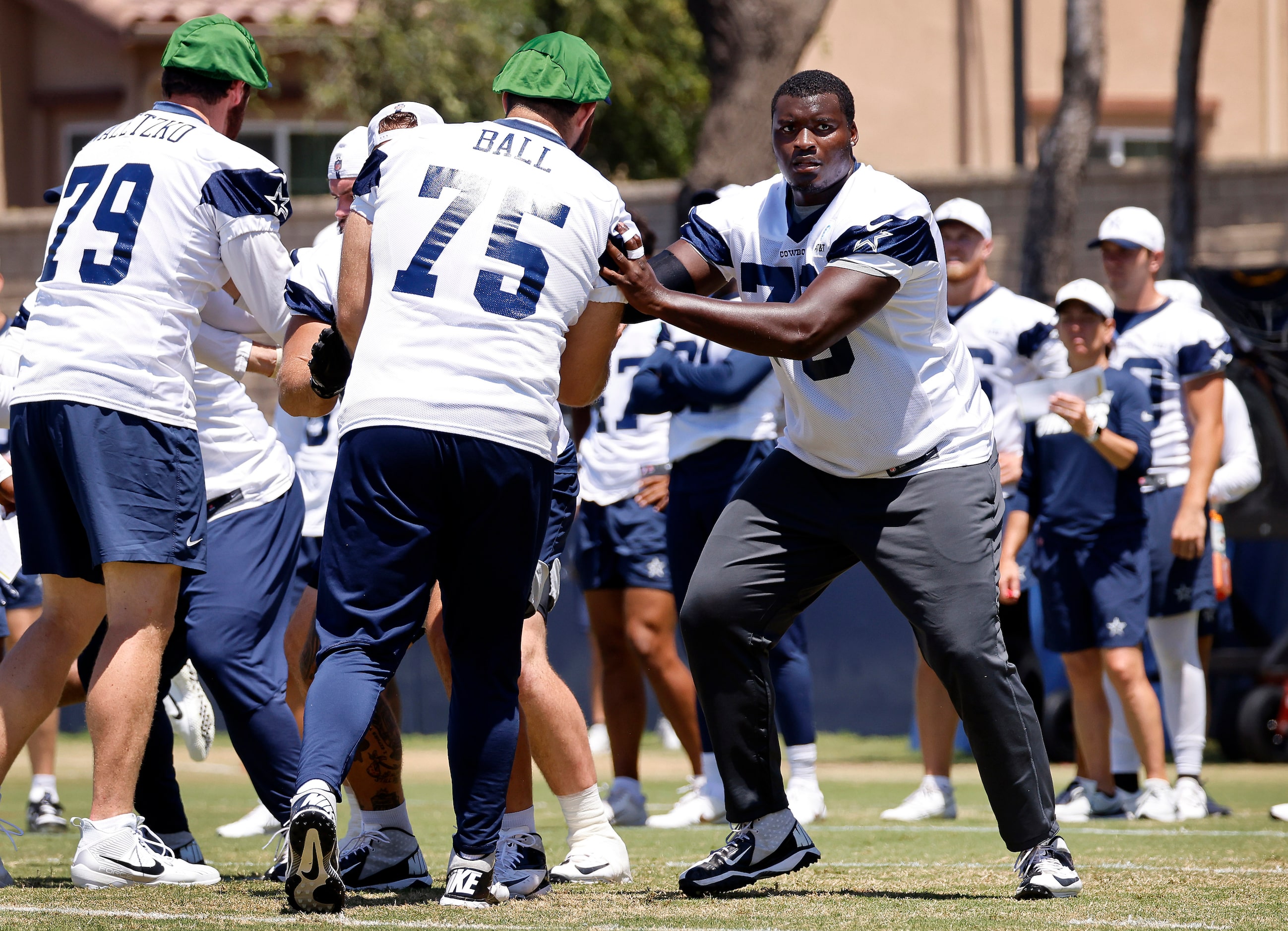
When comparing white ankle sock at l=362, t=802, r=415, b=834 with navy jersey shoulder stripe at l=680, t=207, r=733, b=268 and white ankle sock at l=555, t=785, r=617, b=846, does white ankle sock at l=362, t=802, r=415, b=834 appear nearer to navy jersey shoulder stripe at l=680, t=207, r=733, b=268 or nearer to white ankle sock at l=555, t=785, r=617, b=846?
white ankle sock at l=555, t=785, r=617, b=846

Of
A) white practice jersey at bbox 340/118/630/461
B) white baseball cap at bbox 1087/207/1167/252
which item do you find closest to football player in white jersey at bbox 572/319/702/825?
white baseball cap at bbox 1087/207/1167/252

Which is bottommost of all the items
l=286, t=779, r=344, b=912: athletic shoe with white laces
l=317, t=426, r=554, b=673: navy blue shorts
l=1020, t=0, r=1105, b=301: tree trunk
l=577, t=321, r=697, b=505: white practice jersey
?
l=286, t=779, r=344, b=912: athletic shoe with white laces

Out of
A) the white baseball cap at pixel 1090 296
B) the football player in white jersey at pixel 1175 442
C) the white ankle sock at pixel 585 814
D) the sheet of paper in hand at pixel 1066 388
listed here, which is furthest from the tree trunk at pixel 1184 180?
the white ankle sock at pixel 585 814

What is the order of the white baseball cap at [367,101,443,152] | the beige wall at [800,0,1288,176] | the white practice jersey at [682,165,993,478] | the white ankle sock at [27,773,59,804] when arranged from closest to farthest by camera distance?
the white practice jersey at [682,165,993,478], the white baseball cap at [367,101,443,152], the white ankle sock at [27,773,59,804], the beige wall at [800,0,1288,176]

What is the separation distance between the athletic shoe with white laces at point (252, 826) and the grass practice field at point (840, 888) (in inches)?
3.0

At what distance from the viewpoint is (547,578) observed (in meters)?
4.89

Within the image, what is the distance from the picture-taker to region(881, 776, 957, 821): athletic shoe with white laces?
7.30 meters

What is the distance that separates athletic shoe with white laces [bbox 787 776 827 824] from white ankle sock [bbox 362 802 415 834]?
8.03 feet

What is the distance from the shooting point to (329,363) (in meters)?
4.48

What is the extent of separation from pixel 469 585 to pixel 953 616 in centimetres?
127

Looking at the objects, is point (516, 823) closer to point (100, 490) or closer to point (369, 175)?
point (100, 490)

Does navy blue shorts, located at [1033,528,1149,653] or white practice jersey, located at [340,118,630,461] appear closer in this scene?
white practice jersey, located at [340,118,630,461]

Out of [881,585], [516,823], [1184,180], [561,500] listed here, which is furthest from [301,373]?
[1184,180]

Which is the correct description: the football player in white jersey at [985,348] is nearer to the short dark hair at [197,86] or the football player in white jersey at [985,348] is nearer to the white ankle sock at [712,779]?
the white ankle sock at [712,779]
